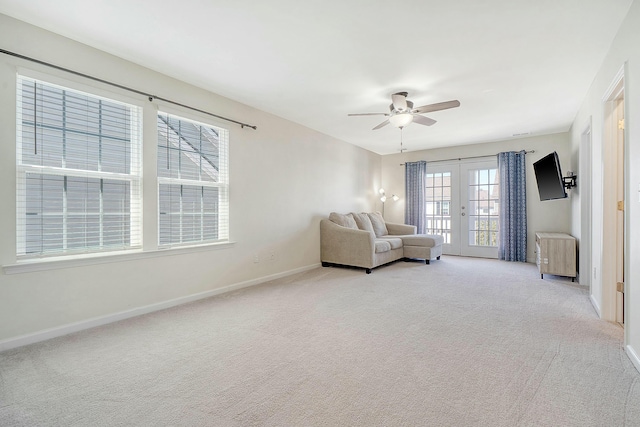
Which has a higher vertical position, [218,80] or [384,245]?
[218,80]

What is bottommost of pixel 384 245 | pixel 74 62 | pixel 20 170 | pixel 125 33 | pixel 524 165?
pixel 384 245

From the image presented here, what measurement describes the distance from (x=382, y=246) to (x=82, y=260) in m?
4.07

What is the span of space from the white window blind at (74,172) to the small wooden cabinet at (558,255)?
5.33m

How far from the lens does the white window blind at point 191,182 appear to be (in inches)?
133

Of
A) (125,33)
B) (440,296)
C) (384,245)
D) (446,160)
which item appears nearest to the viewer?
(125,33)

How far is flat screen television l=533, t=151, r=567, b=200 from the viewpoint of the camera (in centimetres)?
453

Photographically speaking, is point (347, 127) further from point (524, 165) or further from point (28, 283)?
point (28, 283)

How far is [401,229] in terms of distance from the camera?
6.79 metres

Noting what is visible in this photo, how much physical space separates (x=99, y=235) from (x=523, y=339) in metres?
3.76

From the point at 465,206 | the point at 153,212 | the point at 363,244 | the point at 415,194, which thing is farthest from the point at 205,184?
the point at 465,206

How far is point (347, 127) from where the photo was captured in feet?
17.8

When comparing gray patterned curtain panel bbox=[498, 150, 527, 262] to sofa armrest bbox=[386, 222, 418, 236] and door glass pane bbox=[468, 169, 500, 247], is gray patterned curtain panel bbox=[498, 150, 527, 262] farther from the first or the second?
sofa armrest bbox=[386, 222, 418, 236]

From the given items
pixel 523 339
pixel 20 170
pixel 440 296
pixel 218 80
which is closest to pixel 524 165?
pixel 440 296

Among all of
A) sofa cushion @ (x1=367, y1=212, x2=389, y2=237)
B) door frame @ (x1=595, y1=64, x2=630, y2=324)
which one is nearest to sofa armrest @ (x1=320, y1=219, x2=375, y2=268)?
sofa cushion @ (x1=367, y1=212, x2=389, y2=237)
